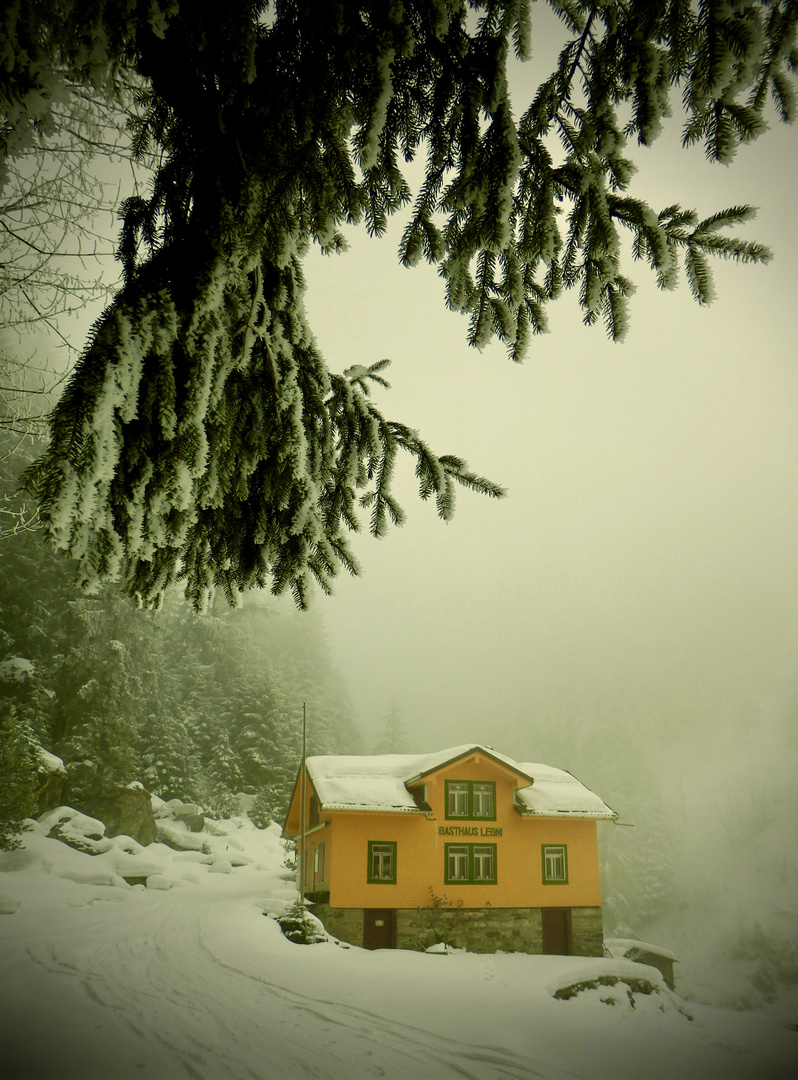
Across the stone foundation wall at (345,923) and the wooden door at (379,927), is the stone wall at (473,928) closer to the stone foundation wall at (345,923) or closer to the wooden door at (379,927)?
the wooden door at (379,927)

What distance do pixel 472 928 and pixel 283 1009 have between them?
38.2 ft

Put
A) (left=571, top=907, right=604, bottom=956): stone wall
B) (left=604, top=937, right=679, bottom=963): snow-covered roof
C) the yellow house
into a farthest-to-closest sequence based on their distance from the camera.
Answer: (left=604, top=937, right=679, bottom=963): snow-covered roof
(left=571, top=907, right=604, bottom=956): stone wall
the yellow house

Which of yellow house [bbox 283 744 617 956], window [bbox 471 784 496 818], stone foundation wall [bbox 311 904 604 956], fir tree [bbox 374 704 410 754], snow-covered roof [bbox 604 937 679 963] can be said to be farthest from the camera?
fir tree [bbox 374 704 410 754]

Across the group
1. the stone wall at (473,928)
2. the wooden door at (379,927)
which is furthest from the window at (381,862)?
the stone wall at (473,928)

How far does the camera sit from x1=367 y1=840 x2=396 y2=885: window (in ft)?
58.9

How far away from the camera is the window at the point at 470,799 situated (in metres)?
19.5

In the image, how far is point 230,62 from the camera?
2596 mm

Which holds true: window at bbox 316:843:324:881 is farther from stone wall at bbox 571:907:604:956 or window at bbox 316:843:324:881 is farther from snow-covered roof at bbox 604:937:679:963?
snow-covered roof at bbox 604:937:679:963

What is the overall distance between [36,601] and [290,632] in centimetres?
3021

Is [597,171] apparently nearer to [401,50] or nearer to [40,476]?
[401,50]

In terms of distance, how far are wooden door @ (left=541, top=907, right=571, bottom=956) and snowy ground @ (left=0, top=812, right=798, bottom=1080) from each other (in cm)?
213

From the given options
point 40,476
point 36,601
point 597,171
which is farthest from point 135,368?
point 36,601

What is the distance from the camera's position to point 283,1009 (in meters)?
8.62

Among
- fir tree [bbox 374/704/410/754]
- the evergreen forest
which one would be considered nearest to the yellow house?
the evergreen forest
